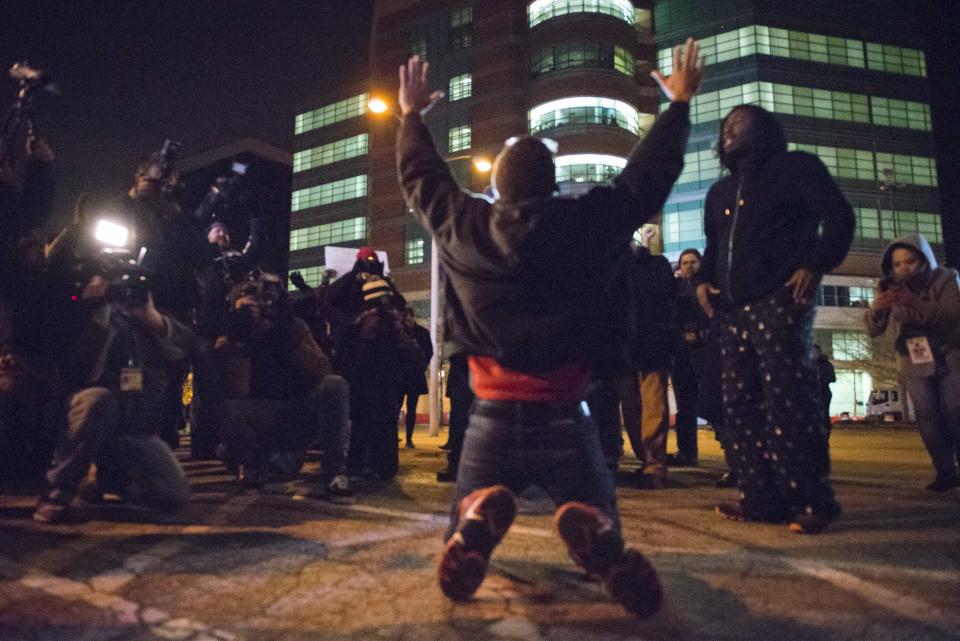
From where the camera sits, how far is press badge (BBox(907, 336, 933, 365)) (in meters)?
4.73

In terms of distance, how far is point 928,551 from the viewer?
2.85 metres

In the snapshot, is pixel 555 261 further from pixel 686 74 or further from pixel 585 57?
pixel 585 57

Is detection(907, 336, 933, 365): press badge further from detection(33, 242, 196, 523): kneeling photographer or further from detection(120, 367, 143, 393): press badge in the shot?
detection(120, 367, 143, 393): press badge

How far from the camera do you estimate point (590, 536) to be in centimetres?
192

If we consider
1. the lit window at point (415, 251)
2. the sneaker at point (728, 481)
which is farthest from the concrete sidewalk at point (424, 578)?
the lit window at point (415, 251)

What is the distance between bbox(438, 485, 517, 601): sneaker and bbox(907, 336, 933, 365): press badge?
13.4ft

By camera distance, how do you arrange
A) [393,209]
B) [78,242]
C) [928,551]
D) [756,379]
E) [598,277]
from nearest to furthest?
1. [598,277]
2. [928,551]
3. [756,379]
4. [78,242]
5. [393,209]

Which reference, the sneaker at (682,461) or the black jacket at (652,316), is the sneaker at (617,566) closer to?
the black jacket at (652,316)

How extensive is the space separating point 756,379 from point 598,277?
1730mm

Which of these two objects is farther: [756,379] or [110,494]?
[110,494]

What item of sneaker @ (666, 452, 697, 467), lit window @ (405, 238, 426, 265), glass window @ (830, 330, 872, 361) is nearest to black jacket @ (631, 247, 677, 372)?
sneaker @ (666, 452, 697, 467)

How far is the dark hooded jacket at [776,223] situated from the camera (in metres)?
3.25

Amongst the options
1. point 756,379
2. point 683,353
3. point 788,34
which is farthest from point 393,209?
point 756,379

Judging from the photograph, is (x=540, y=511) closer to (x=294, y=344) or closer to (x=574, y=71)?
(x=294, y=344)
